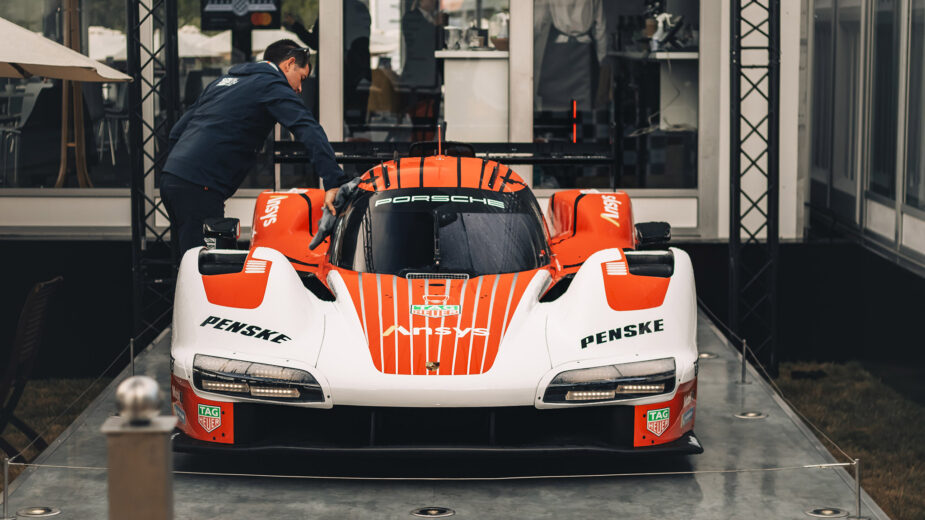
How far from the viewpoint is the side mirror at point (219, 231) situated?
22.2ft

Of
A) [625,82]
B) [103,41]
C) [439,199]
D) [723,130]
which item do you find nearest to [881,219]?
[723,130]

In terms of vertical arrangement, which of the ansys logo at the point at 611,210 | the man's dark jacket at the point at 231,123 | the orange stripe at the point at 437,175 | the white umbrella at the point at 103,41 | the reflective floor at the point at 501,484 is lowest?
the reflective floor at the point at 501,484

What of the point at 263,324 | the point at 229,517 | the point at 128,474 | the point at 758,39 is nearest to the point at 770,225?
the point at 758,39

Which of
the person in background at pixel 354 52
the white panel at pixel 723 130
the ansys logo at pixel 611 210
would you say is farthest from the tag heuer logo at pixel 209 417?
the white panel at pixel 723 130

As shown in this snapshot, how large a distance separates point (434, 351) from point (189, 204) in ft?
8.47

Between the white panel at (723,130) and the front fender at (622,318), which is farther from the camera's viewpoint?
the white panel at (723,130)

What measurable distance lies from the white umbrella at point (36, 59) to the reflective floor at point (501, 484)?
205cm

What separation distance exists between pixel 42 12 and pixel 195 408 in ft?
23.6

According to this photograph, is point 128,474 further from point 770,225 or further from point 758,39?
point 758,39

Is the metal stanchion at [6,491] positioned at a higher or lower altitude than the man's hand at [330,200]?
lower

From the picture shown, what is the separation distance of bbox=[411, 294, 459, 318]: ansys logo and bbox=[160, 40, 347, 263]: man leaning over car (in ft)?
6.47

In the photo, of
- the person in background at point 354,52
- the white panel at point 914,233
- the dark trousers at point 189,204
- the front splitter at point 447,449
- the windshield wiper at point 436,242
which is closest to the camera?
the front splitter at point 447,449

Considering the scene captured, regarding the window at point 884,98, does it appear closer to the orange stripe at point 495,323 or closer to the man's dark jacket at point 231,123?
the man's dark jacket at point 231,123

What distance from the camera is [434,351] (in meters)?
5.19
